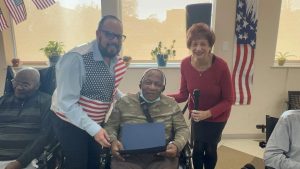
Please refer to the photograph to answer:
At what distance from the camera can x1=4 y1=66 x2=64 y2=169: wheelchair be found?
1620 millimetres

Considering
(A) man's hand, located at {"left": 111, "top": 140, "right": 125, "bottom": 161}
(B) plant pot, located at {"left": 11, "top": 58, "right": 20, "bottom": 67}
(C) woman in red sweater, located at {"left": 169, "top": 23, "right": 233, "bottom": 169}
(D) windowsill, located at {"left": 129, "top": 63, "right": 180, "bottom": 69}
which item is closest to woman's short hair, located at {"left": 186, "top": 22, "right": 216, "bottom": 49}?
(C) woman in red sweater, located at {"left": 169, "top": 23, "right": 233, "bottom": 169}

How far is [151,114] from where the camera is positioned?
5.74 feet

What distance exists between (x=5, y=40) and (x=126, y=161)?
2.78m

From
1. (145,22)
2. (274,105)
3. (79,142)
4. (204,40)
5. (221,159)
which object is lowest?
(221,159)

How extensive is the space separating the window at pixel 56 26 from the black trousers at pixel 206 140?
225cm

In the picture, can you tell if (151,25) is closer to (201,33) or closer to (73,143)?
(201,33)

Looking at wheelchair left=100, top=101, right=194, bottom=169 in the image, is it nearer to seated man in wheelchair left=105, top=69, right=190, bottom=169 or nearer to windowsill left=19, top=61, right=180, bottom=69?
seated man in wheelchair left=105, top=69, right=190, bottom=169

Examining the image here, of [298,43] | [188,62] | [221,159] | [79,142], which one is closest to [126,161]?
[79,142]

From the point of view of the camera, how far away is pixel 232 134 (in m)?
3.46

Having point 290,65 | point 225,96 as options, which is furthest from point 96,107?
point 290,65

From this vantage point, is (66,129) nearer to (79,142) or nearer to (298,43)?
(79,142)

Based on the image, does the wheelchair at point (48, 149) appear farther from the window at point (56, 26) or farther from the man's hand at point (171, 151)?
the window at point (56, 26)

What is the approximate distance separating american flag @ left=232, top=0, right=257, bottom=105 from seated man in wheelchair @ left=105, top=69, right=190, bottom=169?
1821 millimetres

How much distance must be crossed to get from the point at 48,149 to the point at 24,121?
1.05 feet
